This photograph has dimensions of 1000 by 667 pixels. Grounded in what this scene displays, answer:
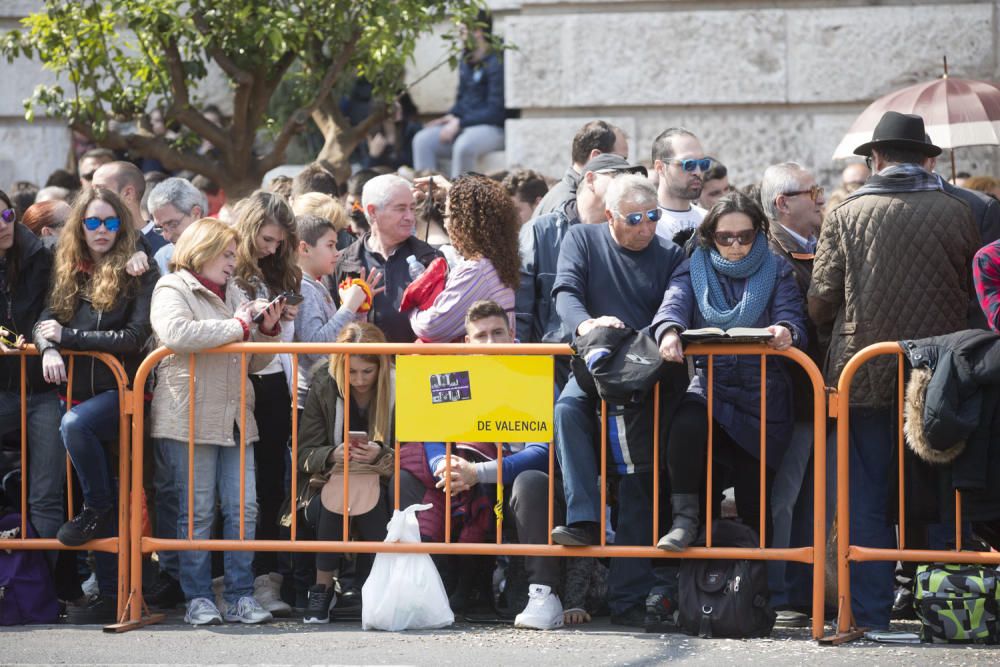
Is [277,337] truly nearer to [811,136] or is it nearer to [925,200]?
[925,200]

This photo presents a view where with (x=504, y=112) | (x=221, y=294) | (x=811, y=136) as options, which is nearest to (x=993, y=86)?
(x=811, y=136)

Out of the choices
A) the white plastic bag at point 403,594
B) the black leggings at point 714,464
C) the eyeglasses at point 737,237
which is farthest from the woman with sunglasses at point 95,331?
the eyeglasses at point 737,237

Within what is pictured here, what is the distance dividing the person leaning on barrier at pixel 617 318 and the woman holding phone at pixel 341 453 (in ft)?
2.77

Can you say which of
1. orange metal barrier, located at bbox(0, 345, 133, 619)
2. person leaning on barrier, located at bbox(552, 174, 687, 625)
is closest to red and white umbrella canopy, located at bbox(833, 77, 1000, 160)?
person leaning on barrier, located at bbox(552, 174, 687, 625)

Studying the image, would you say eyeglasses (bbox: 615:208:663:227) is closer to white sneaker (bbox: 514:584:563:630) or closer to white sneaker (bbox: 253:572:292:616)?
white sneaker (bbox: 514:584:563:630)

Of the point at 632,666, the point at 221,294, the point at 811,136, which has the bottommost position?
the point at 632,666

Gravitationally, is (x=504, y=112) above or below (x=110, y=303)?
above

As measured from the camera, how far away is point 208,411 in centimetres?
756

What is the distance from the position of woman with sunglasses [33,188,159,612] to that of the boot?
2500mm

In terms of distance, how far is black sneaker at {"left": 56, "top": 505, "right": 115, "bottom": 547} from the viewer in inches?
295

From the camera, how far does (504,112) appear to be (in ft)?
42.9

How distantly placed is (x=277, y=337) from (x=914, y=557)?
3034 millimetres

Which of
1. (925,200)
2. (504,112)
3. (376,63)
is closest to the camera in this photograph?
(925,200)

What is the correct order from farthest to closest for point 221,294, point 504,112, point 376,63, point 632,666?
point 504,112 → point 376,63 → point 221,294 → point 632,666
